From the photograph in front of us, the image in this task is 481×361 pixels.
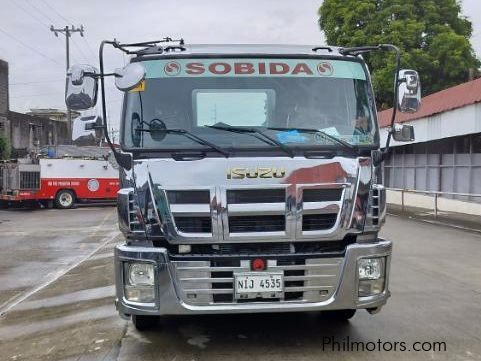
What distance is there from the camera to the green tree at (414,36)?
29203mm

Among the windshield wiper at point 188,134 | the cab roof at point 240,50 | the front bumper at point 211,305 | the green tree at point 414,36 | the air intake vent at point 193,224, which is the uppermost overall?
the green tree at point 414,36

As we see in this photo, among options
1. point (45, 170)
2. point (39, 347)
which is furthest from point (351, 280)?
Answer: point (45, 170)

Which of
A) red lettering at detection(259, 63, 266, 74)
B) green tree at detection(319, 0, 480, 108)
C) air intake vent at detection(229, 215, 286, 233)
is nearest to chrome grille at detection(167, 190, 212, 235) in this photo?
air intake vent at detection(229, 215, 286, 233)

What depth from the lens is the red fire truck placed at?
2664cm

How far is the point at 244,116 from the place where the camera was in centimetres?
528

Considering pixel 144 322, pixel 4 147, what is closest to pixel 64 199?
pixel 4 147

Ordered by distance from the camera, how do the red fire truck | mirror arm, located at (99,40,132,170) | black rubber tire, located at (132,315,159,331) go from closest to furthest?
mirror arm, located at (99,40,132,170) < black rubber tire, located at (132,315,159,331) < the red fire truck

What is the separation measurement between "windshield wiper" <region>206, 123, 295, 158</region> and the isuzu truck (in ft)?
0.04

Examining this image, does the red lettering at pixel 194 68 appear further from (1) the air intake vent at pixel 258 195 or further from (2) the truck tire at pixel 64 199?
(2) the truck tire at pixel 64 199

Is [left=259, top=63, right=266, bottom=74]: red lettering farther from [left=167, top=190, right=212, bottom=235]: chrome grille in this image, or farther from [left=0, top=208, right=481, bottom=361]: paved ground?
[left=0, top=208, right=481, bottom=361]: paved ground

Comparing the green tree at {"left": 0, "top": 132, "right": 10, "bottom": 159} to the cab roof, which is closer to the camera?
the cab roof

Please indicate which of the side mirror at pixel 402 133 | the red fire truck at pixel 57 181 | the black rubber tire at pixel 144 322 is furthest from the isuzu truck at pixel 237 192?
the red fire truck at pixel 57 181

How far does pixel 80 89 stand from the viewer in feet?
17.3

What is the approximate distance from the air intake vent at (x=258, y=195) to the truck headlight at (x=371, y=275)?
2.78ft
